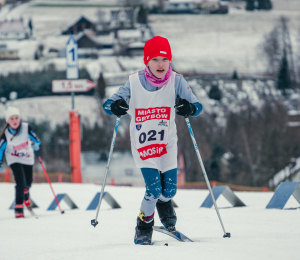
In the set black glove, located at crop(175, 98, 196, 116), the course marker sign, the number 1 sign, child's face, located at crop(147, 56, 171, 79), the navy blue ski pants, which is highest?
child's face, located at crop(147, 56, 171, 79)

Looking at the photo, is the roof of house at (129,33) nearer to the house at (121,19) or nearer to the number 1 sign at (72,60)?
the house at (121,19)

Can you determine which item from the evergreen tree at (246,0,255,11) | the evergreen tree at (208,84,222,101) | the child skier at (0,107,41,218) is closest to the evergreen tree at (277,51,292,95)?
the evergreen tree at (208,84,222,101)

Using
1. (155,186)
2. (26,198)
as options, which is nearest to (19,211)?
(26,198)

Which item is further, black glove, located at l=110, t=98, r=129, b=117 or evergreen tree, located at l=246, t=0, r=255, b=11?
evergreen tree, located at l=246, t=0, r=255, b=11

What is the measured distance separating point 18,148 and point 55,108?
61726mm

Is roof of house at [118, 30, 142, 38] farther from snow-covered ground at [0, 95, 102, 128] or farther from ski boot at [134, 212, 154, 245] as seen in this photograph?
ski boot at [134, 212, 154, 245]

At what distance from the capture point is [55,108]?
6688cm

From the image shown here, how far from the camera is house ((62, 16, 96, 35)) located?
269 feet

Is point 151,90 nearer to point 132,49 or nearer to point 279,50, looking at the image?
point 279,50

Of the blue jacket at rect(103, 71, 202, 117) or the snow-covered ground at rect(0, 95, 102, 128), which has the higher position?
the blue jacket at rect(103, 71, 202, 117)

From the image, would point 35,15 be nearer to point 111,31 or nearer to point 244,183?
point 111,31

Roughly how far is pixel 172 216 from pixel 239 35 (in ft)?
263

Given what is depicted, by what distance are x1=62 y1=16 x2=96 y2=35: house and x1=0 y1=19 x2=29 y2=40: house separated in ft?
26.5

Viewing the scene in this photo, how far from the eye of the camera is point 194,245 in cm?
297
